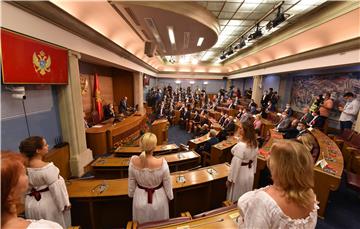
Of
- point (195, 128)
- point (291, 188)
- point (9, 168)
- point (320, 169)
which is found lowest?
point (195, 128)

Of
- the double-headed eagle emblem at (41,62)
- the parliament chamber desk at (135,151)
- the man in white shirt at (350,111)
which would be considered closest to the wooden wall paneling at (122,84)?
the parliament chamber desk at (135,151)

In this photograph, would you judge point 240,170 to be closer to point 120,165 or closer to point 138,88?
point 120,165

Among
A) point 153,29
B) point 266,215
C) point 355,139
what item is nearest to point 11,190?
point 266,215

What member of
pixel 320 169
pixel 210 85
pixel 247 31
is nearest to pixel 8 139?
pixel 320 169

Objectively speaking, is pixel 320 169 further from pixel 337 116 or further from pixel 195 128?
pixel 195 128

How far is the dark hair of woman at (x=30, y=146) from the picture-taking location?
70.6 inches

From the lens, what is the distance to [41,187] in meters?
1.91

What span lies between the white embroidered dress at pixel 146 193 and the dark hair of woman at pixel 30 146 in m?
1.06

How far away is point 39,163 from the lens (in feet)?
6.05

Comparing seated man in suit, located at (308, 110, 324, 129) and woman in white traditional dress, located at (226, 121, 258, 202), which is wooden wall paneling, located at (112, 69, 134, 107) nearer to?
woman in white traditional dress, located at (226, 121, 258, 202)

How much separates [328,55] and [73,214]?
797 centimetres

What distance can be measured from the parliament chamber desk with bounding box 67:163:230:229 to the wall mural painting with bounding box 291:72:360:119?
680 cm

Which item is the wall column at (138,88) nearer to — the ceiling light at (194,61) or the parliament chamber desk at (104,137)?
the parliament chamber desk at (104,137)

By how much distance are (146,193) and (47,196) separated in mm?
1211
